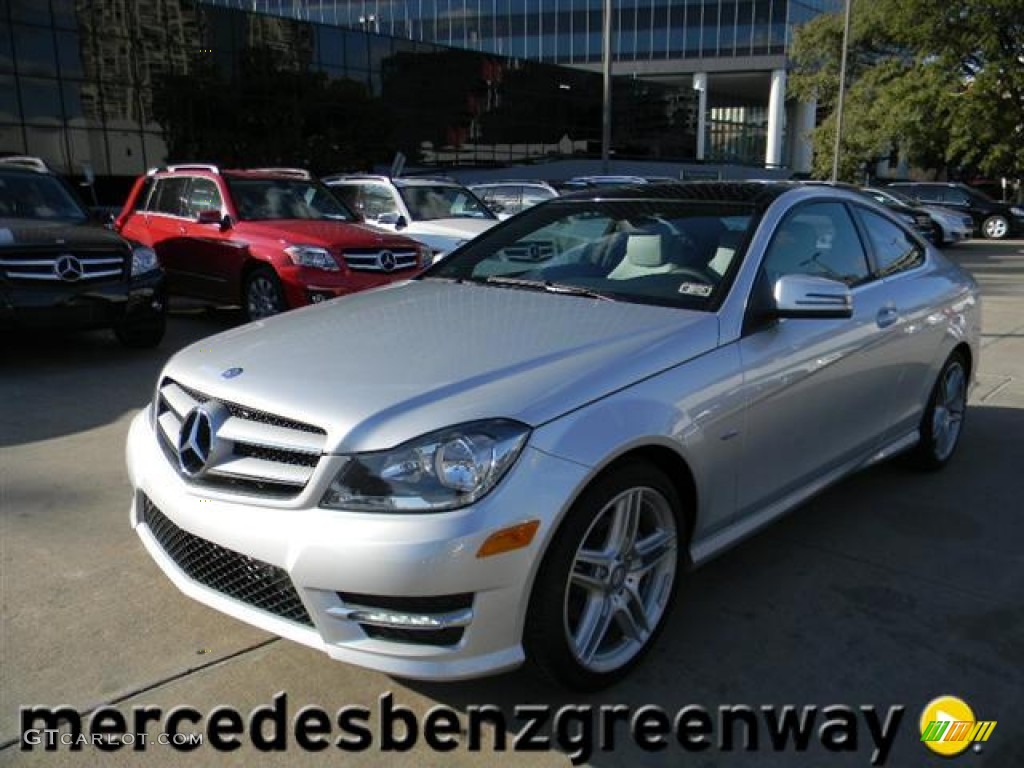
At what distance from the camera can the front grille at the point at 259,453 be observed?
256cm

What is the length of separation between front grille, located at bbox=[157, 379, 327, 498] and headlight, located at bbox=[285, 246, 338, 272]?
5820 millimetres

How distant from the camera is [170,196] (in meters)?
10.2

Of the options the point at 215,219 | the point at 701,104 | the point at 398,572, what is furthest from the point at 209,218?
the point at 701,104

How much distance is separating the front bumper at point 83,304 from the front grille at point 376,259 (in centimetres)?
177

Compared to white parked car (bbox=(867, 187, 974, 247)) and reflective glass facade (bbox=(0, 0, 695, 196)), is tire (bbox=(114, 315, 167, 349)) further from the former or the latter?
reflective glass facade (bbox=(0, 0, 695, 196))

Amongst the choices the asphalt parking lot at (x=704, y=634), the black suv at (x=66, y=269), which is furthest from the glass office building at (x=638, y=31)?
the asphalt parking lot at (x=704, y=634)

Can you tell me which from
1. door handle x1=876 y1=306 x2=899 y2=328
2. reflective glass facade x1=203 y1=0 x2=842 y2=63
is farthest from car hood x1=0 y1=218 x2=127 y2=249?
reflective glass facade x1=203 y1=0 x2=842 y2=63

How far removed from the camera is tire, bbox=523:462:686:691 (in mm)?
2592

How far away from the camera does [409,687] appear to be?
2.93m

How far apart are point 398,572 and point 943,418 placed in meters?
3.87

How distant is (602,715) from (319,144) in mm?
33404

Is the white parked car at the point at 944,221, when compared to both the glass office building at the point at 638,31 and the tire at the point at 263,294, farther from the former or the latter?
the glass office building at the point at 638,31

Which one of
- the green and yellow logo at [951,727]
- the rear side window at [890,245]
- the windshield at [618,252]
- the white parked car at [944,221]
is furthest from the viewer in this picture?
the white parked car at [944,221]

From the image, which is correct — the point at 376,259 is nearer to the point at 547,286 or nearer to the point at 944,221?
the point at 547,286
